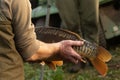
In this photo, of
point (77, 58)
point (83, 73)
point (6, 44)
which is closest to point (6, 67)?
point (6, 44)

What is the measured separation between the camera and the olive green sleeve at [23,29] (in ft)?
8.59

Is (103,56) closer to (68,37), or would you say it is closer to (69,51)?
(68,37)

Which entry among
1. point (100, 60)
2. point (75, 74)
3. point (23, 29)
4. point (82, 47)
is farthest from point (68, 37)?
point (75, 74)

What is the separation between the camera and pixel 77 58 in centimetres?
314

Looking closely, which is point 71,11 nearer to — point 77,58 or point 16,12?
point 77,58

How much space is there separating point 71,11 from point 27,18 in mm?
4363

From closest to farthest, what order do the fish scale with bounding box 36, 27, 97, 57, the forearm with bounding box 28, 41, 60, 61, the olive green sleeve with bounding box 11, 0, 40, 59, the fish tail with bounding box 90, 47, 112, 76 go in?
the olive green sleeve with bounding box 11, 0, 40, 59
the forearm with bounding box 28, 41, 60, 61
the fish scale with bounding box 36, 27, 97, 57
the fish tail with bounding box 90, 47, 112, 76

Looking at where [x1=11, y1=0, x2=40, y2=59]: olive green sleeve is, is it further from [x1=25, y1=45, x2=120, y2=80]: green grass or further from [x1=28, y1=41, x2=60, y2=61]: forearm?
[x1=25, y1=45, x2=120, y2=80]: green grass

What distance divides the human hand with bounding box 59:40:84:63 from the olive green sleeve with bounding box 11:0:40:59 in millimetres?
286

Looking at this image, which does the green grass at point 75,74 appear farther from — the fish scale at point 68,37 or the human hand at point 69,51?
the human hand at point 69,51

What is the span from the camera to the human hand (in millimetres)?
3106

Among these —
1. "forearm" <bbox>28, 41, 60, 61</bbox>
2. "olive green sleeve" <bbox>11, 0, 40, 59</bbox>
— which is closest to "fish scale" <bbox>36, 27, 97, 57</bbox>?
"forearm" <bbox>28, 41, 60, 61</bbox>

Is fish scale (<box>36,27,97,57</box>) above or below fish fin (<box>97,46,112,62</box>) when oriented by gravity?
above

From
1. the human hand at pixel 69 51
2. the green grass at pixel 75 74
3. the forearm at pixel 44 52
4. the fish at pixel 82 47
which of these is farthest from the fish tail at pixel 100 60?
the green grass at pixel 75 74
